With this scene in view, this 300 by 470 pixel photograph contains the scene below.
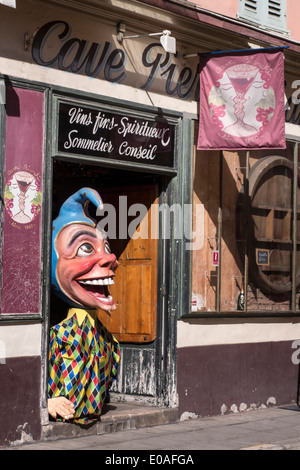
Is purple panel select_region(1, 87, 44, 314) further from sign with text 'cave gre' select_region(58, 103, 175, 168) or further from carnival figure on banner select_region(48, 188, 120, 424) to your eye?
carnival figure on banner select_region(48, 188, 120, 424)

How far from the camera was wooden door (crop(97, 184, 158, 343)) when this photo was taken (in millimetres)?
11711

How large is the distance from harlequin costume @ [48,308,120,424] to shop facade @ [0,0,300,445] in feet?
1.14

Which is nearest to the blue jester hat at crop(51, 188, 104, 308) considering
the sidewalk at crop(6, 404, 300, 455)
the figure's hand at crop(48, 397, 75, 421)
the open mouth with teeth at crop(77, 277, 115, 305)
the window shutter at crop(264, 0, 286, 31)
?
the open mouth with teeth at crop(77, 277, 115, 305)

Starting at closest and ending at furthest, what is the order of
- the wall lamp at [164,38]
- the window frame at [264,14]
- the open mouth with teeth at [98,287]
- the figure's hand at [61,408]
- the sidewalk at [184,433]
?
1. the sidewalk at [184,433]
2. the figure's hand at [61,408]
3. the open mouth with teeth at [98,287]
4. the wall lamp at [164,38]
5. the window frame at [264,14]

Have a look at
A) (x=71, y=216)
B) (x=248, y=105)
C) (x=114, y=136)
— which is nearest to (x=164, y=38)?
(x=114, y=136)

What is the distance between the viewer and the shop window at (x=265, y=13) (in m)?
13.1

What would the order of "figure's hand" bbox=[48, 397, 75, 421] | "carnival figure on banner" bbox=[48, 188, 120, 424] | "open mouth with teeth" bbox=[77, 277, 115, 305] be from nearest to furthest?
"figure's hand" bbox=[48, 397, 75, 421] → "carnival figure on banner" bbox=[48, 188, 120, 424] → "open mouth with teeth" bbox=[77, 277, 115, 305]

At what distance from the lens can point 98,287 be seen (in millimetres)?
10672

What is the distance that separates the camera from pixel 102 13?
414 inches

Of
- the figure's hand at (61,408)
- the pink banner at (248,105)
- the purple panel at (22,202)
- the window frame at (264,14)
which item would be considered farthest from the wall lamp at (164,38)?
the figure's hand at (61,408)

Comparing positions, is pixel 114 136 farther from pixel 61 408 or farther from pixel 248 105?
pixel 61 408

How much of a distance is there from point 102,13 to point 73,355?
400 cm

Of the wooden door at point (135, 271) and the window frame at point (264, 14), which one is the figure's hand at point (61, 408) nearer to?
the wooden door at point (135, 271)

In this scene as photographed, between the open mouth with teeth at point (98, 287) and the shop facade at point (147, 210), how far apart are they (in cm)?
71
